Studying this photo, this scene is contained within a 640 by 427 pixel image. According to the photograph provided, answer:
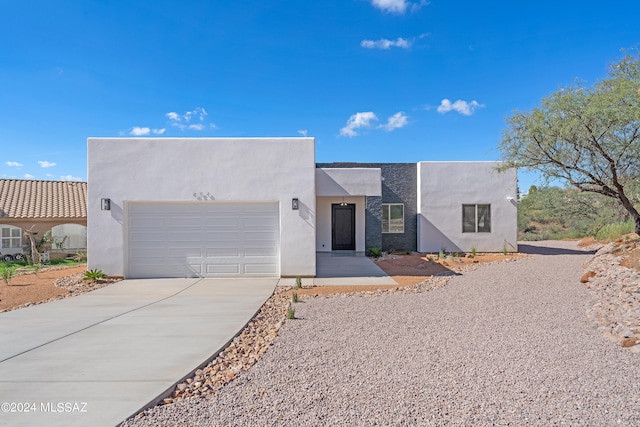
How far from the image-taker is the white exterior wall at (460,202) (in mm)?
16625

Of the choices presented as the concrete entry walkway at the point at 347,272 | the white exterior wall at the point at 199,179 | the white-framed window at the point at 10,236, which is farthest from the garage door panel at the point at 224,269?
the white-framed window at the point at 10,236

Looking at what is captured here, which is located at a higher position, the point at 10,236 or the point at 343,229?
the point at 343,229

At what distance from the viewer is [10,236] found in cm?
1641

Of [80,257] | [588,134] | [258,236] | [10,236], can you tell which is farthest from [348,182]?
[10,236]

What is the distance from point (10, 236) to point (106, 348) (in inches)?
639

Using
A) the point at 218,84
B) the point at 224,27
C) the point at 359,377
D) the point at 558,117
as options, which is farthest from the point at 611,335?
the point at 218,84

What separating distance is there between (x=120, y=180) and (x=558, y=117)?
42.9 feet

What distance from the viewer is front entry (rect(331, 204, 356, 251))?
55.1ft

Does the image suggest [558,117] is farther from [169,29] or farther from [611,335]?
[169,29]

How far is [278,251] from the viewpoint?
35.8 feet

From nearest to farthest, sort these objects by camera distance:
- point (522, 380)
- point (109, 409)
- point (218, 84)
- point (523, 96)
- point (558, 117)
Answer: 1. point (109, 409)
2. point (522, 380)
3. point (558, 117)
4. point (523, 96)
5. point (218, 84)

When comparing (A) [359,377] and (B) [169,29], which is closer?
(A) [359,377]

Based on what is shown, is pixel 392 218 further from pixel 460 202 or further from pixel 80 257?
pixel 80 257

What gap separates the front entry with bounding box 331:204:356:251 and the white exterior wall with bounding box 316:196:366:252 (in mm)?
271
